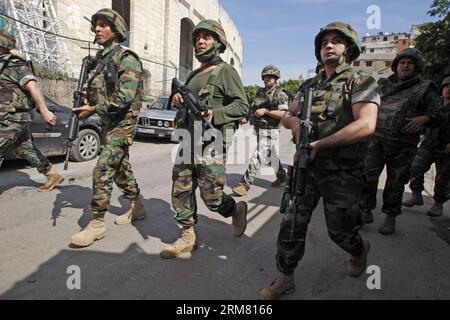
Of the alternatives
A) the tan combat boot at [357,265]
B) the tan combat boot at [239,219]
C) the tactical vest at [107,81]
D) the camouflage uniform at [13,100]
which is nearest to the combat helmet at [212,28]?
the tactical vest at [107,81]

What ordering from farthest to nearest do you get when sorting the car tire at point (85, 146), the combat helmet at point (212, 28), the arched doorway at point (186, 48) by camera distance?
the arched doorway at point (186, 48) < the car tire at point (85, 146) < the combat helmet at point (212, 28)

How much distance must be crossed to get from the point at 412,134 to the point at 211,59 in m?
2.31

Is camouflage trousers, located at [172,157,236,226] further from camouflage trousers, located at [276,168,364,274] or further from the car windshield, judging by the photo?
the car windshield

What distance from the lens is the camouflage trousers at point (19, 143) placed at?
413 cm

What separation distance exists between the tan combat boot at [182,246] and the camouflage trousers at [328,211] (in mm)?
955

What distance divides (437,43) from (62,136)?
19069 mm

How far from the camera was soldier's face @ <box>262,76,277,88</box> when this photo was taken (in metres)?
5.53

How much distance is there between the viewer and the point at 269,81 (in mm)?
5547

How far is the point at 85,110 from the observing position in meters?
3.28

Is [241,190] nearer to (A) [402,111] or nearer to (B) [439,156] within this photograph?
(A) [402,111]

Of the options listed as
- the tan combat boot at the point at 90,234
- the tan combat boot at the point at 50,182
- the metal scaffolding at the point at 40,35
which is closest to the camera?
the tan combat boot at the point at 90,234

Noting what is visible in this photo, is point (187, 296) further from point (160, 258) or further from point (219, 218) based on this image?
point (219, 218)

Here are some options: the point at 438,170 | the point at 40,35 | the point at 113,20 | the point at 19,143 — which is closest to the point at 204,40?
the point at 113,20

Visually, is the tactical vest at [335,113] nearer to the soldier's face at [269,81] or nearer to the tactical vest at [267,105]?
the tactical vest at [267,105]
